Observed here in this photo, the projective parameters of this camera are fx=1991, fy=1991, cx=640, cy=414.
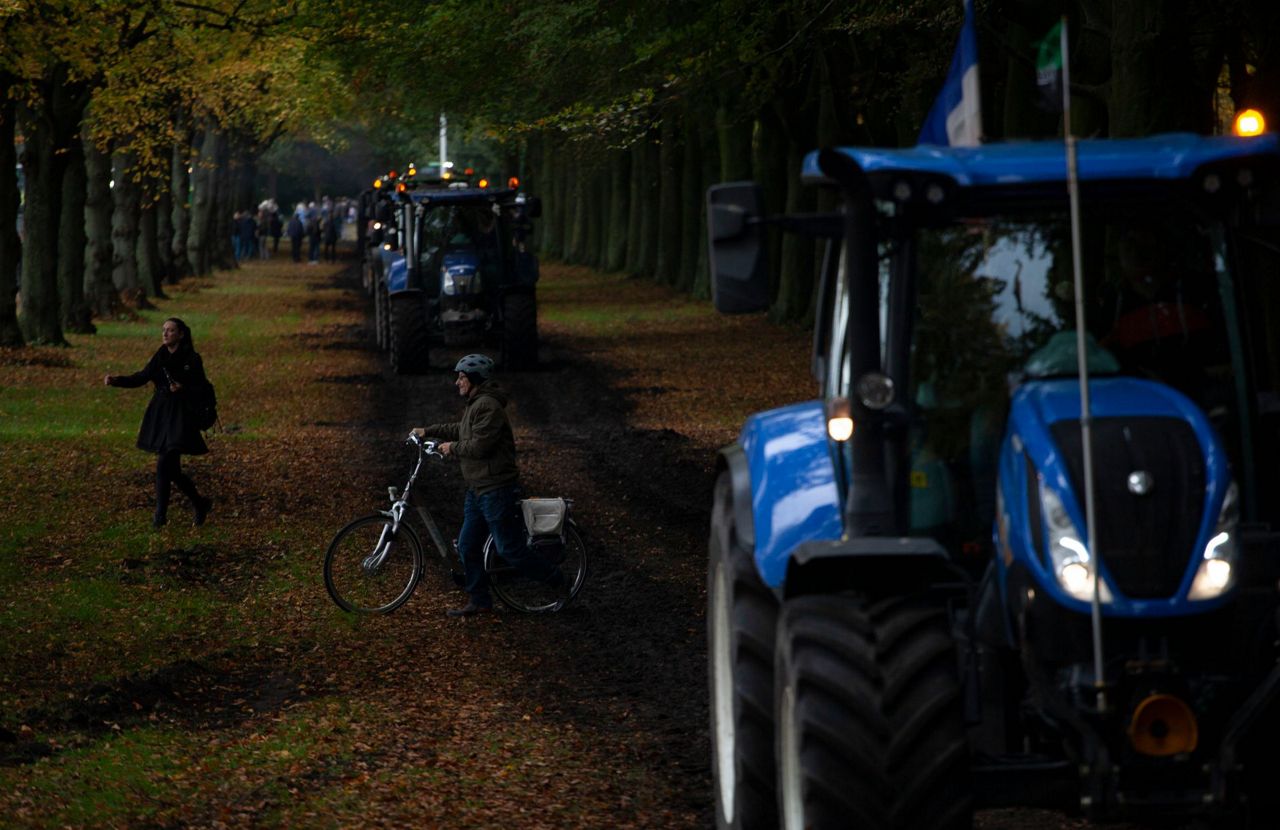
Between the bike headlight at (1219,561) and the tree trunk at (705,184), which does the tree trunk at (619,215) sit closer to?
the tree trunk at (705,184)

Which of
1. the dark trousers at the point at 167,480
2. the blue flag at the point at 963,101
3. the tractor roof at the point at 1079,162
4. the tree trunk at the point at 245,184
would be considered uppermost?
the tree trunk at the point at 245,184

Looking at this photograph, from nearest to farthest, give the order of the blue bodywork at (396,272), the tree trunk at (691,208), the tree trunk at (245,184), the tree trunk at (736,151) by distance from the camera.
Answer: the blue bodywork at (396,272) < the tree trunk at (736,151) < the tree trunk at (691,208) < the tree trunk at (245,184)

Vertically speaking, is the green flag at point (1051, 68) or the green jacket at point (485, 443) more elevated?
the green flag at point (1051, 68)

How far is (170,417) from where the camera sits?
16.3 m

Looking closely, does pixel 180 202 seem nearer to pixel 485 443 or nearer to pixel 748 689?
pixel 485 443

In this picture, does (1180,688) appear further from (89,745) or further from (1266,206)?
(89,745)

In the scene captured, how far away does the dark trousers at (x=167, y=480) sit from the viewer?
16.4 m

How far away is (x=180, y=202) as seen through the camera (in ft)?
162

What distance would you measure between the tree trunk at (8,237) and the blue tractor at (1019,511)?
82.9ft

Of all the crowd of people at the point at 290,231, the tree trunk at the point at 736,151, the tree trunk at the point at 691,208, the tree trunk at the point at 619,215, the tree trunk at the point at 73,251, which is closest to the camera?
the tree trunk at the point at 73,251

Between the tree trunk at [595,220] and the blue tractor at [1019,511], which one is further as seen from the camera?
the tree trunk at [595,220]

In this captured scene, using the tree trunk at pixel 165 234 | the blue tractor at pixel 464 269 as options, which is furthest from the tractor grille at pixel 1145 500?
the tree trunk at pixel 165 234

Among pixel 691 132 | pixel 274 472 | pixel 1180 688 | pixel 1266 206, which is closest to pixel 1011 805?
pixel 1180 688

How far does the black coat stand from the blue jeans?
401cm
